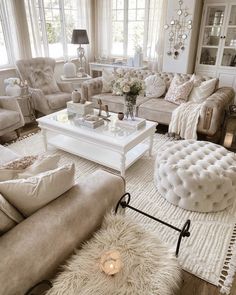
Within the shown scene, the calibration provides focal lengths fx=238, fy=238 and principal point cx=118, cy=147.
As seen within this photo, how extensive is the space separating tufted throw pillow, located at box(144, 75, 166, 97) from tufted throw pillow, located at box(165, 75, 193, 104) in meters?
0.16

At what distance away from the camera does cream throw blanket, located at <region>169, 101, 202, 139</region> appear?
119 inches

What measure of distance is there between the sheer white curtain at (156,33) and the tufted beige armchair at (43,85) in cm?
179

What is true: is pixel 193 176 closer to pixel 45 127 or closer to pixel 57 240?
pixel 57 240

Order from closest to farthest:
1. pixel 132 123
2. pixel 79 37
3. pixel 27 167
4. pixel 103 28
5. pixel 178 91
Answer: pixel 27 167, pixel 132 123, pixel 178 91, pixel 79 37, pixel 103 28

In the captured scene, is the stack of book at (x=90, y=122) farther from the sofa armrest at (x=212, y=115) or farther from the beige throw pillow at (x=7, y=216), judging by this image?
the beige throw pillow at (x=7, y=216)

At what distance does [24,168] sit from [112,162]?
3.82 ft

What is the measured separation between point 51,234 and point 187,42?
13.9 ft

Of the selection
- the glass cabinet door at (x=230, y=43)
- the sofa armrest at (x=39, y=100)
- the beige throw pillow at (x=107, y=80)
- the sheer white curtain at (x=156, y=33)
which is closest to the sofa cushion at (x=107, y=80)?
the beige throw pillow at (x=107, y=80)

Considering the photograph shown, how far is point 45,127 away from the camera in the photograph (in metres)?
2.84

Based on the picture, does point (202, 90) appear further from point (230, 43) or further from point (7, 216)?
point (7, 216)

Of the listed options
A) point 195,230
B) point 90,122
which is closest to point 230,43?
point 90,122

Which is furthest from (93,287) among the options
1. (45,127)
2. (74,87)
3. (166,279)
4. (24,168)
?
(74,87)

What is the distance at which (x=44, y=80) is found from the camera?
4.09 metres

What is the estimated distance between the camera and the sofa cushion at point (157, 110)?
3.30m
